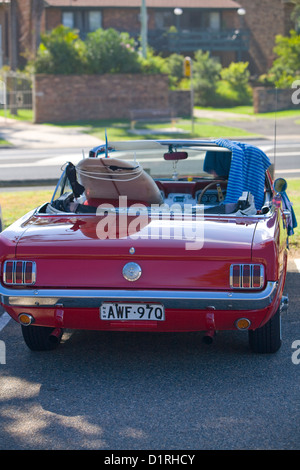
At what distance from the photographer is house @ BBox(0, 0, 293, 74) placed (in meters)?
51.1

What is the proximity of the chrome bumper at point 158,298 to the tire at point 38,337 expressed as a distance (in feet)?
1.84

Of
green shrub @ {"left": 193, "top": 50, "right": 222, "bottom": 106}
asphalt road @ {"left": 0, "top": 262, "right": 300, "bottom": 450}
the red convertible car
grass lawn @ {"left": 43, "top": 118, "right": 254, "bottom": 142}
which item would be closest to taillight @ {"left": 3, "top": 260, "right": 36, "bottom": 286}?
the red convertible car

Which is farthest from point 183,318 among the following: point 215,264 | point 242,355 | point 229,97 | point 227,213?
point 229,97

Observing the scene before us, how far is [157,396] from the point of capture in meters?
4.82

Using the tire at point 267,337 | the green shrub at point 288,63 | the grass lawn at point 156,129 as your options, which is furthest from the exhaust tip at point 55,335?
the green shrub at point 288,63

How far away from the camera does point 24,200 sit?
44.7ft

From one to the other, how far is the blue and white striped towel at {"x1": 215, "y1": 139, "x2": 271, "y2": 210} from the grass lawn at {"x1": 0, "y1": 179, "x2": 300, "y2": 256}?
3.97 metres

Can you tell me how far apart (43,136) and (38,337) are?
958 inches

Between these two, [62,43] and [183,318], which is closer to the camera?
[183,318]

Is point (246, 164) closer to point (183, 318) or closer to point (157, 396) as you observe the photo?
point (183, 318)

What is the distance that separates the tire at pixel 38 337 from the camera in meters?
5.62

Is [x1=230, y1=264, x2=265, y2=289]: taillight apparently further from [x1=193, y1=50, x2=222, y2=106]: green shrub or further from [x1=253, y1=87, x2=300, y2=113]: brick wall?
[x1=193, y1=50, x2=222, y2=106]: green shrub

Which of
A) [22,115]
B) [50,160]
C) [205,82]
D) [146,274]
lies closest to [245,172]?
[146,274]

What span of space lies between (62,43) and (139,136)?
9326mm
